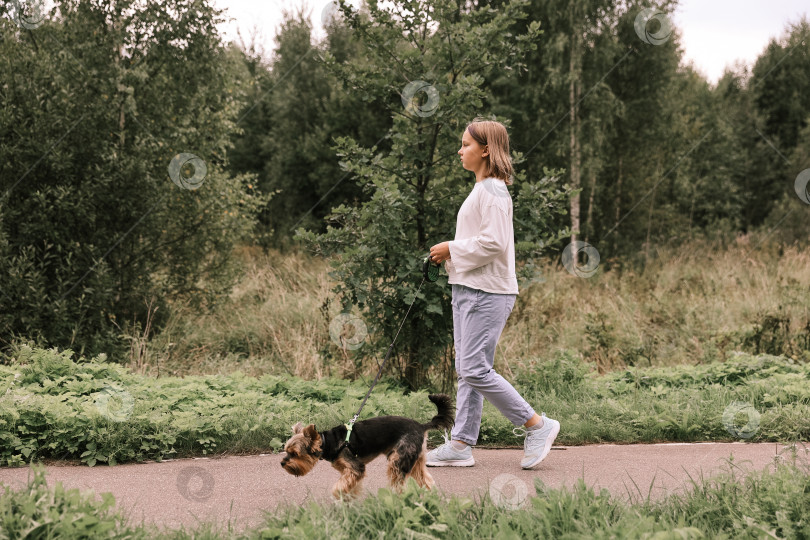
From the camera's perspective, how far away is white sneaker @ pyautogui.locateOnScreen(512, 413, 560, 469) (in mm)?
4188

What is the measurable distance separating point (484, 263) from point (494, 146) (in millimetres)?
725

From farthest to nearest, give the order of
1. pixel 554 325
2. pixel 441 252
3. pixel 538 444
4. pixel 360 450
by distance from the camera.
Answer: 1. pixel 554 325
2. pixel 538 444
3. pixel 441 252
4. pixel 360 450

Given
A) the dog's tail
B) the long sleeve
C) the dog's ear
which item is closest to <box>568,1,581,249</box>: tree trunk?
the long sleeve

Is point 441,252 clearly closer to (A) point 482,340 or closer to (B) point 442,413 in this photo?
(A) point 482,340

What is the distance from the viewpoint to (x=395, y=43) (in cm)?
618

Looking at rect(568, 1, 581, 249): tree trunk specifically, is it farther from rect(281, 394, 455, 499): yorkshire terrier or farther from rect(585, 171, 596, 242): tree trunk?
rect(281, 394, 455, 499): yorkshire terrier

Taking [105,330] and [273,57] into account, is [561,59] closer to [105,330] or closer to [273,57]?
[273,57]

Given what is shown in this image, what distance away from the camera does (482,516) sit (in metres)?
3.05

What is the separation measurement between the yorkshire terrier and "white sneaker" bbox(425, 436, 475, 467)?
2.28 feet

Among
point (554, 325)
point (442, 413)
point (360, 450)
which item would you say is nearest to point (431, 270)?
point (442, 413)

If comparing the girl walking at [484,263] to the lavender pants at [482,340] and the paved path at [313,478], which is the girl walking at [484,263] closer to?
the lavender pants at [482,340]

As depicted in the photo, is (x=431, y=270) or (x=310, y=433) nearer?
(x=310, y=433)

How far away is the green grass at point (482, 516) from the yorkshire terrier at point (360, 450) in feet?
0.65

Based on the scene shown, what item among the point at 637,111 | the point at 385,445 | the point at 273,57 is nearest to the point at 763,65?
the point at 637,111
